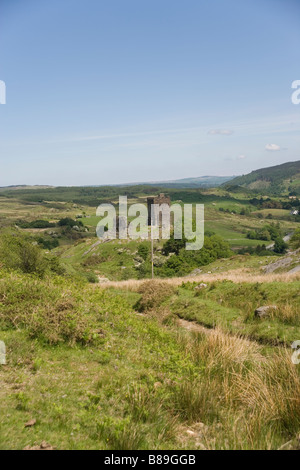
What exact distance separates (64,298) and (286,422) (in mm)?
6547

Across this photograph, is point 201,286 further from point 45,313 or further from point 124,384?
point 124,384

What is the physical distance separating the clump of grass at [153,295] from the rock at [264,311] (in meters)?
5.32

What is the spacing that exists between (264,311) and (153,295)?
598 cm

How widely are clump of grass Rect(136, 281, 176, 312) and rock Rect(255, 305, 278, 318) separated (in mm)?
5319

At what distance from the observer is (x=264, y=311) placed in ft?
39.1

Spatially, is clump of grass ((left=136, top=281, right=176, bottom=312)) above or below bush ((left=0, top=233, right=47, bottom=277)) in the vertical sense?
below

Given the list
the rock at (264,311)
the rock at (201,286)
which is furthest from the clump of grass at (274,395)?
the rock at (201,286)

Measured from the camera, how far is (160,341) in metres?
8.96

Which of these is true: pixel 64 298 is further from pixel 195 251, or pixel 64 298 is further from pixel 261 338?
pixel 195 251

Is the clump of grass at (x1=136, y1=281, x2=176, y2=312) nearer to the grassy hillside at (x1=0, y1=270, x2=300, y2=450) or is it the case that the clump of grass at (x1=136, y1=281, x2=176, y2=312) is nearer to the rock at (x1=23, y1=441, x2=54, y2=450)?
the grassy hillside at (x1=0, y1=270, x2=300, y2=450)

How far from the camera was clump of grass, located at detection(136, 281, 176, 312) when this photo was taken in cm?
1573

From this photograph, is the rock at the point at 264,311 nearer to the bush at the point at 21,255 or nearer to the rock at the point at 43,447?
the rock at the point at 43,447

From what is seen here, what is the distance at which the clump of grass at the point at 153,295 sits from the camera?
1573 cm

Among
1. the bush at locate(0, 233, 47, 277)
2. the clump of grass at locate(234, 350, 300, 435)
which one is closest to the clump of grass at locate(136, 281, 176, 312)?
the bush at locate(0, 233, 47, 277)
